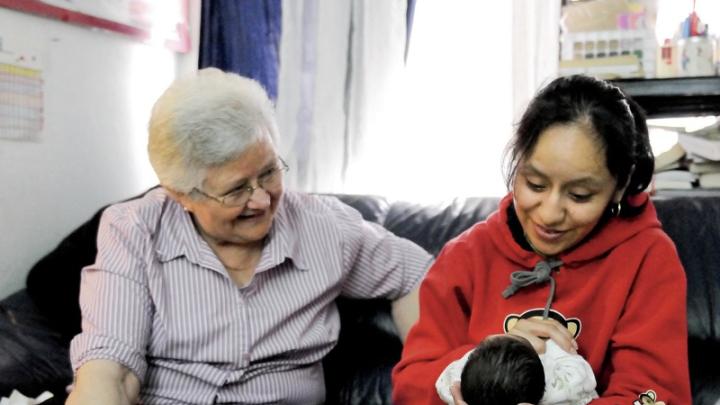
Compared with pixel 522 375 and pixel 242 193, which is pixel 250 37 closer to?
pixel 242 193

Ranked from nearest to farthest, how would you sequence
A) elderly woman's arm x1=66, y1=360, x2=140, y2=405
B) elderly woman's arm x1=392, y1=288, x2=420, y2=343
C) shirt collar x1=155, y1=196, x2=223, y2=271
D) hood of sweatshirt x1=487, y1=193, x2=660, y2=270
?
1. hood of sweatshirt x1=487, y1=193, x2=660, y2=270
2. elderly woman's arm x1=66, y1=360, x2=140, y2=405
3. shirt collar x1=155, y1=196, x2=223, y2=271
4. elderly woman's arm x1=392, y1=288, x2=420, y2=343

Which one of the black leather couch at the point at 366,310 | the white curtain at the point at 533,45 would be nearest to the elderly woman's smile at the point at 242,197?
the black leather couch at the point at 366,310

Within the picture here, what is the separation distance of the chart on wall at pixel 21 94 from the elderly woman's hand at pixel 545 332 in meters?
1.55

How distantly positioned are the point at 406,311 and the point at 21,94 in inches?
48.4

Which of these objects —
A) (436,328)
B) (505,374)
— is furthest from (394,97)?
(505,374)

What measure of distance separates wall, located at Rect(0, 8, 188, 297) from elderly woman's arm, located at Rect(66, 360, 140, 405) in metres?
0.83

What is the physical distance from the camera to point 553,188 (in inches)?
54.0

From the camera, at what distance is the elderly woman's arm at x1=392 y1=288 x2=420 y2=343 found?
6.59ft

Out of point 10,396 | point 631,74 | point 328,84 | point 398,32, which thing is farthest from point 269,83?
point 10,396

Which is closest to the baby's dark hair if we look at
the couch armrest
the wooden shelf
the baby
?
the baby

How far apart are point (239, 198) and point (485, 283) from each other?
1.80ft

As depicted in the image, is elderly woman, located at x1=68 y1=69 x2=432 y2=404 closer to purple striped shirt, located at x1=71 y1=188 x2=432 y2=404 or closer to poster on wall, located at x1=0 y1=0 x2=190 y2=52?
purple striped shirt, located at x1=71 y1=188 x2=432 y2=404

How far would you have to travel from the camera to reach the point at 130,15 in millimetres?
2727

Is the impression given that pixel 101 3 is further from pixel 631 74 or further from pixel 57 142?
pixel 631 74
